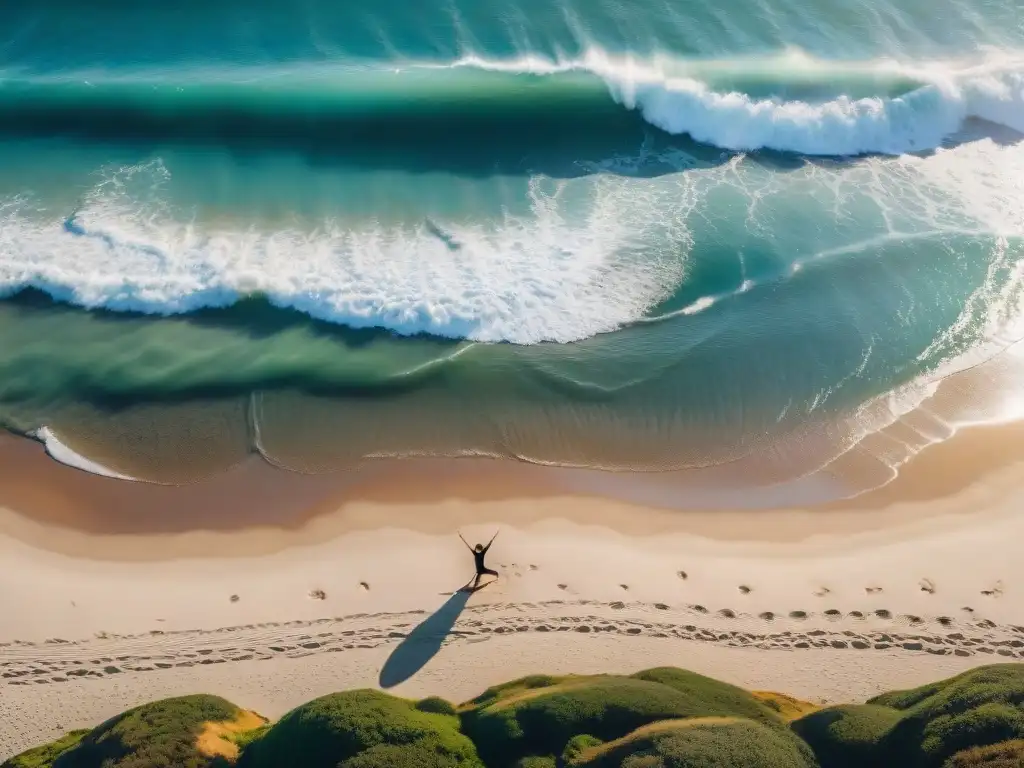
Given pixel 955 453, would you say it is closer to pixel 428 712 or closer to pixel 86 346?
pixel 428 712

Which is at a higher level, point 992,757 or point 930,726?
point 930,726

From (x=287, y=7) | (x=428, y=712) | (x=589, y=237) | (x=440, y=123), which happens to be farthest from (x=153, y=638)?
Answer: (x=287, y=7)

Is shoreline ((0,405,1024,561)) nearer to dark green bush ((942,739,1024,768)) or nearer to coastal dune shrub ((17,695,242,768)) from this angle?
coastal dune shrub ((17,695,242,768))

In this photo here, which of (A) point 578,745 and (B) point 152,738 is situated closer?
(A) point 578,745

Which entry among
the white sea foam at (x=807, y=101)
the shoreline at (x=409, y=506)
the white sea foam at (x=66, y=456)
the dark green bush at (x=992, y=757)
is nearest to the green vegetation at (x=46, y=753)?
the shoreline at (x=409, y=506)

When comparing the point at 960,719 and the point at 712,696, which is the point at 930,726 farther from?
the point at 712,696

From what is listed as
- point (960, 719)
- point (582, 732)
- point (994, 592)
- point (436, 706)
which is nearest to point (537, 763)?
point (582, 732)
